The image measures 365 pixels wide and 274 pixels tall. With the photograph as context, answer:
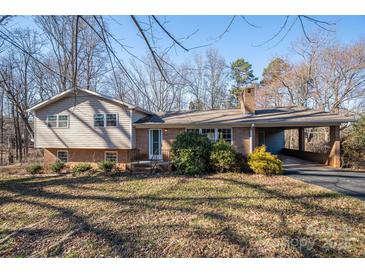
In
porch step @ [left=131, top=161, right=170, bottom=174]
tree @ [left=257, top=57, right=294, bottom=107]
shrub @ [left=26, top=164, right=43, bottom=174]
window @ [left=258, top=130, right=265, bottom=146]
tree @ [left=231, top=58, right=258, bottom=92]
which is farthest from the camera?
tree @ [left=231, top=58, right=258, bottom=92]

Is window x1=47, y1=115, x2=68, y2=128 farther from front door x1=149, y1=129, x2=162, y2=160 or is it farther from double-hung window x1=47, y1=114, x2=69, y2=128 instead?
front door x1=149, y1=129, x2=162, y2=160

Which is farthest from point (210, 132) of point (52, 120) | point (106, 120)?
point (52, 120)

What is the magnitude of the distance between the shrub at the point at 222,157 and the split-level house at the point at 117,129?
207 cm

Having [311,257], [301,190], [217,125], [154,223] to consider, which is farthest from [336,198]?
[217,125]

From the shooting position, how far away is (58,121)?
13023 millimetres

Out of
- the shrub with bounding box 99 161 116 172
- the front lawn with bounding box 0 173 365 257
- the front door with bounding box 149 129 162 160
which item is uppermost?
the front door with bounding box 149 129 162 160

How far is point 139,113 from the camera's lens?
13484 mm

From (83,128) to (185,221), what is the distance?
35.6 ft

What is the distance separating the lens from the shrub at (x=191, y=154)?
959cm

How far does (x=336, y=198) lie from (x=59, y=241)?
719 cm

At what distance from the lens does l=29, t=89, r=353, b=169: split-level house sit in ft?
39.4

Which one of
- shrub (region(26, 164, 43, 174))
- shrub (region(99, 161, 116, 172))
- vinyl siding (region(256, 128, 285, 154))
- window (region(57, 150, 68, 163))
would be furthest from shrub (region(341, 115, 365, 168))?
shrub (region(26, 164, 43, 174))

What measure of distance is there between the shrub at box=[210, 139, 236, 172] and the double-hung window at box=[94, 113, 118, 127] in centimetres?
668
